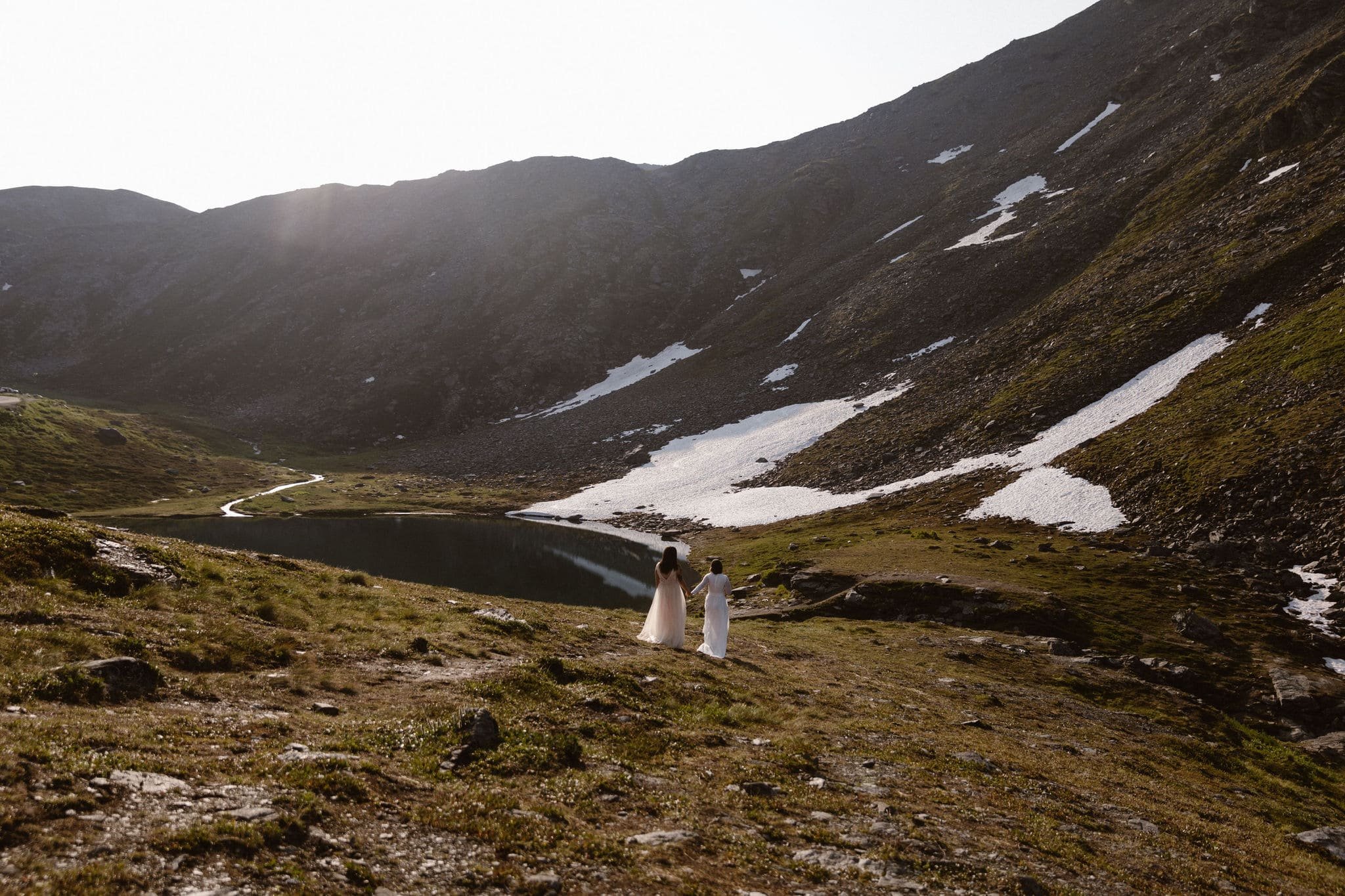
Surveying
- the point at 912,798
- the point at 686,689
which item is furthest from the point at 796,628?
the point at 912,798

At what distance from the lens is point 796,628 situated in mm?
39812

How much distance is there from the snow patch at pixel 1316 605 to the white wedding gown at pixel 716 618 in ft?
110

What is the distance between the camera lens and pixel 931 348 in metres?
111

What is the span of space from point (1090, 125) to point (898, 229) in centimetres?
4585

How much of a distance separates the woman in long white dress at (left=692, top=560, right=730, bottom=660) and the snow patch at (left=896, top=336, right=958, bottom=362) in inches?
3635

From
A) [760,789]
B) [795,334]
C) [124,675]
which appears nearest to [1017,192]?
[795,334]

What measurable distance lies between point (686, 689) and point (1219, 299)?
8391cm

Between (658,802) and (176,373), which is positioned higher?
(176,373)

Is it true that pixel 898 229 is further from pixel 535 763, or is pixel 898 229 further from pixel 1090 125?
pixel 535 763

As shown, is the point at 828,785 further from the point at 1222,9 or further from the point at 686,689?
the point at 1222,9

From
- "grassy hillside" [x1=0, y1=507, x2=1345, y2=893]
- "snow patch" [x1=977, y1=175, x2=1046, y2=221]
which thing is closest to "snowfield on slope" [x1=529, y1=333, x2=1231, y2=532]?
"grassy hillside" [x1=0, y1=507, x2=1345, y2=893]

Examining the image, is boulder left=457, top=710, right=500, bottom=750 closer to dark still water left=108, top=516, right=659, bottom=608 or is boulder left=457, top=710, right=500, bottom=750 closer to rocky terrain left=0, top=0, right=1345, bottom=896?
rocky terrain left=0, top=0, right=1345, bottom=896

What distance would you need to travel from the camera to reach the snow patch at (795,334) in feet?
450

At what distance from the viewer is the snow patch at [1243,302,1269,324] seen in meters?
70.2
